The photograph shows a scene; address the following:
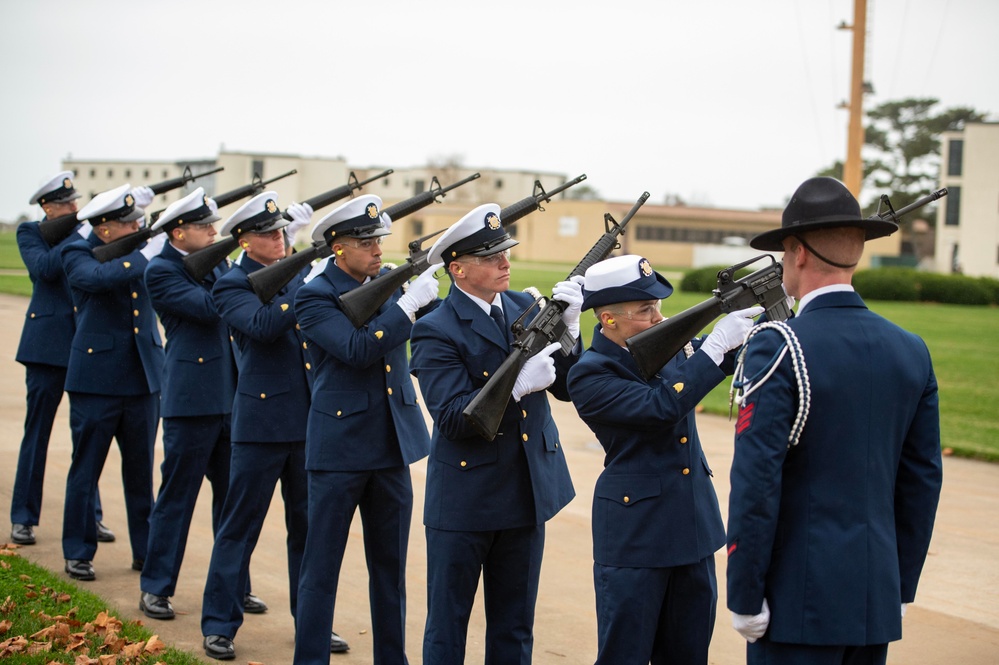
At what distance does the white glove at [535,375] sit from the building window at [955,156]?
190 feet

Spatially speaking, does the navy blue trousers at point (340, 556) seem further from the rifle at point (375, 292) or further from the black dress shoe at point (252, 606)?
the black dress shoe at point (252, 606)

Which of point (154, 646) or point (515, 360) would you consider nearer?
point (515, 360)

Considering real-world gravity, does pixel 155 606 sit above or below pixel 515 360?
below

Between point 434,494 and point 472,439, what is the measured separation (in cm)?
29

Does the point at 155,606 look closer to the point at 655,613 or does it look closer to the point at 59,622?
the point at 59,622

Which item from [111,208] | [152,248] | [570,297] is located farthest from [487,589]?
[111,208]

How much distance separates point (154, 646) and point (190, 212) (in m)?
2.59

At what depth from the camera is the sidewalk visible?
19.3 feet

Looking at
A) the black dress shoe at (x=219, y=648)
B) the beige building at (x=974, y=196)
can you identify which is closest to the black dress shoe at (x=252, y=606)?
the black dress shoe at (x=219, y=648)

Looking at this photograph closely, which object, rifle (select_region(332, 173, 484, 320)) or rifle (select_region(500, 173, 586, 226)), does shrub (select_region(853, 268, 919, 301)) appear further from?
rifle (select_region(332, 173, 484, 320))

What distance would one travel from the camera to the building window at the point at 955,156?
2274 inches

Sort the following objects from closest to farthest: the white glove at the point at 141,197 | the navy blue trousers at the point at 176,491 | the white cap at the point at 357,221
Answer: the white cap at the point at 357,221 → the navy blue trousers at the point at 176,491 → the white glove at the point at 141,197

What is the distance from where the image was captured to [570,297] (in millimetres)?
4699

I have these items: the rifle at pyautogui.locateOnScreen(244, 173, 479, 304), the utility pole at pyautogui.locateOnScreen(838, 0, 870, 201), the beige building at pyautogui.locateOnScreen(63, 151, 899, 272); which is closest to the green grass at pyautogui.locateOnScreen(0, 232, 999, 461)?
the rifle at pyautogui.locateOnScreen(244, 173, 479, 304)
